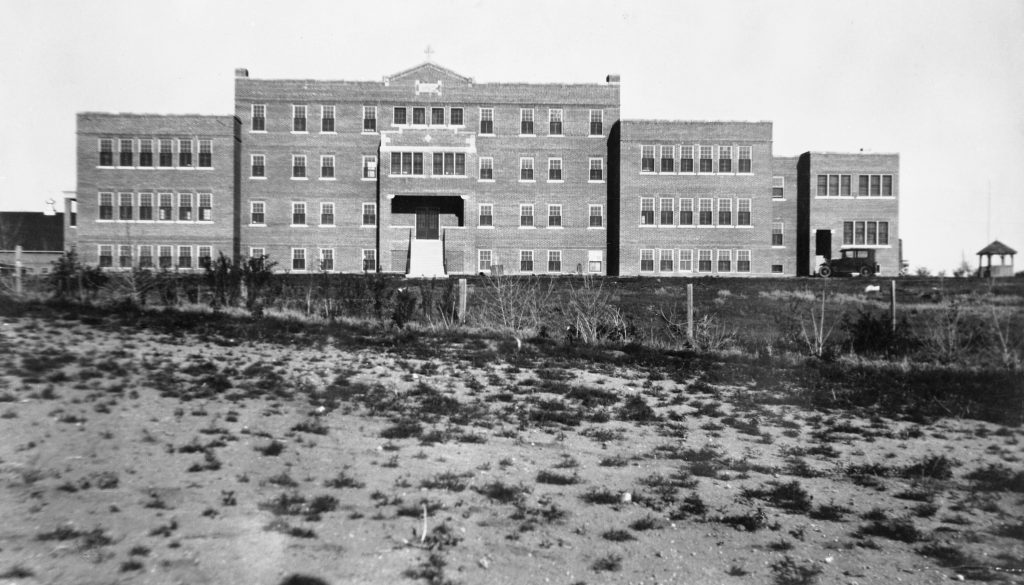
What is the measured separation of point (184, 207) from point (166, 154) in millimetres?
4179

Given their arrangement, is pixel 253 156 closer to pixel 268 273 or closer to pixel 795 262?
pixel 268 273

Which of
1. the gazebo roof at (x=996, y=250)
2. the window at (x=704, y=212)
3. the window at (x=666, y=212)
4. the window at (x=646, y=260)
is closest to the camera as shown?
the gazebo roof at (x=996, y=250)

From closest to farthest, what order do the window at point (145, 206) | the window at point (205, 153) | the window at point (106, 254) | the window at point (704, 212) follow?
the window at point (106, 254) → the window at point (145, 206) → the window at point (205, 153) → the window at point (704, 212)

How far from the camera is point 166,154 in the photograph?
53438mm

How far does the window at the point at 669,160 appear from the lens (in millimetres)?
54531

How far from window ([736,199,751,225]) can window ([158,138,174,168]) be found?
42.2 m

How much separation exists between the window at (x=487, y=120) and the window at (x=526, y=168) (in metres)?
3.22

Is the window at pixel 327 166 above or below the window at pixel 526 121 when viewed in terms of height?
below

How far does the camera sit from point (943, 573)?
5.81 metres

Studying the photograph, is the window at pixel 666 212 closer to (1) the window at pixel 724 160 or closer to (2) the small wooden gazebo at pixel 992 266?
(1) the window at pixel 724 160

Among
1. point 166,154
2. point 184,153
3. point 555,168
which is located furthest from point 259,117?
point 555,168

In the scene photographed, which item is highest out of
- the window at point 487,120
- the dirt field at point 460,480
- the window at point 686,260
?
the window at point 487,120

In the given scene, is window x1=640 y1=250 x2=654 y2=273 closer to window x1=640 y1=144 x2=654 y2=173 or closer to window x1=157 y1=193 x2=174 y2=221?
window x1=640 y1=144 x2=654 y2=173

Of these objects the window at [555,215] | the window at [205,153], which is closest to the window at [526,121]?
the window at [555,215]
